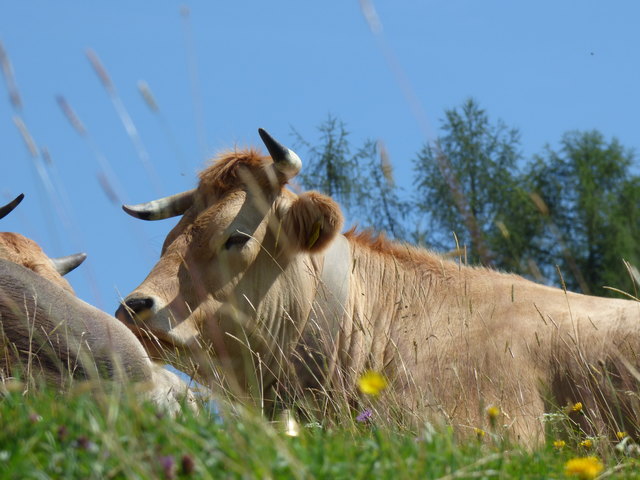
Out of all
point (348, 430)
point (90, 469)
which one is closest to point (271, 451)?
point (90, 469)

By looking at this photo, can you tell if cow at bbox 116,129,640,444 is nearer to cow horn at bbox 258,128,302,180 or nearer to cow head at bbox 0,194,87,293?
cow horn at bbox 258,128,302,180

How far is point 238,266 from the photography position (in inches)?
262

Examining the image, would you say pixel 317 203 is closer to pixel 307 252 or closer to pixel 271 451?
pixel 307 252

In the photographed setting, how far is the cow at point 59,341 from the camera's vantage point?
15.5ft

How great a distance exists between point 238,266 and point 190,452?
3.98 meters

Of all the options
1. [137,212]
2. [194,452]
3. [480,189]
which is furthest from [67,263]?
[480,189]

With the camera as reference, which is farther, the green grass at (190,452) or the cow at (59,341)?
the cow at (59,341)

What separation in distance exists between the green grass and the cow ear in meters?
3.37

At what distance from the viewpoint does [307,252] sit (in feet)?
22.0

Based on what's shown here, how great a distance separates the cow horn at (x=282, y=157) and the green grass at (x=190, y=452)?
370 cm

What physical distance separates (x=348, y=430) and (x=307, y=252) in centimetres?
251

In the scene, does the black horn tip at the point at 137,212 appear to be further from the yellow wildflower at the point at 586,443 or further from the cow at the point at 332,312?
the yellow wildflower at the point at 586,443

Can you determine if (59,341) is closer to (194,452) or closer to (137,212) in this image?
(194,452)

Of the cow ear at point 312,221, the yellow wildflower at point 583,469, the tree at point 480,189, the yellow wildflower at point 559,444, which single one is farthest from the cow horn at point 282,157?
the tree at point 480,189
